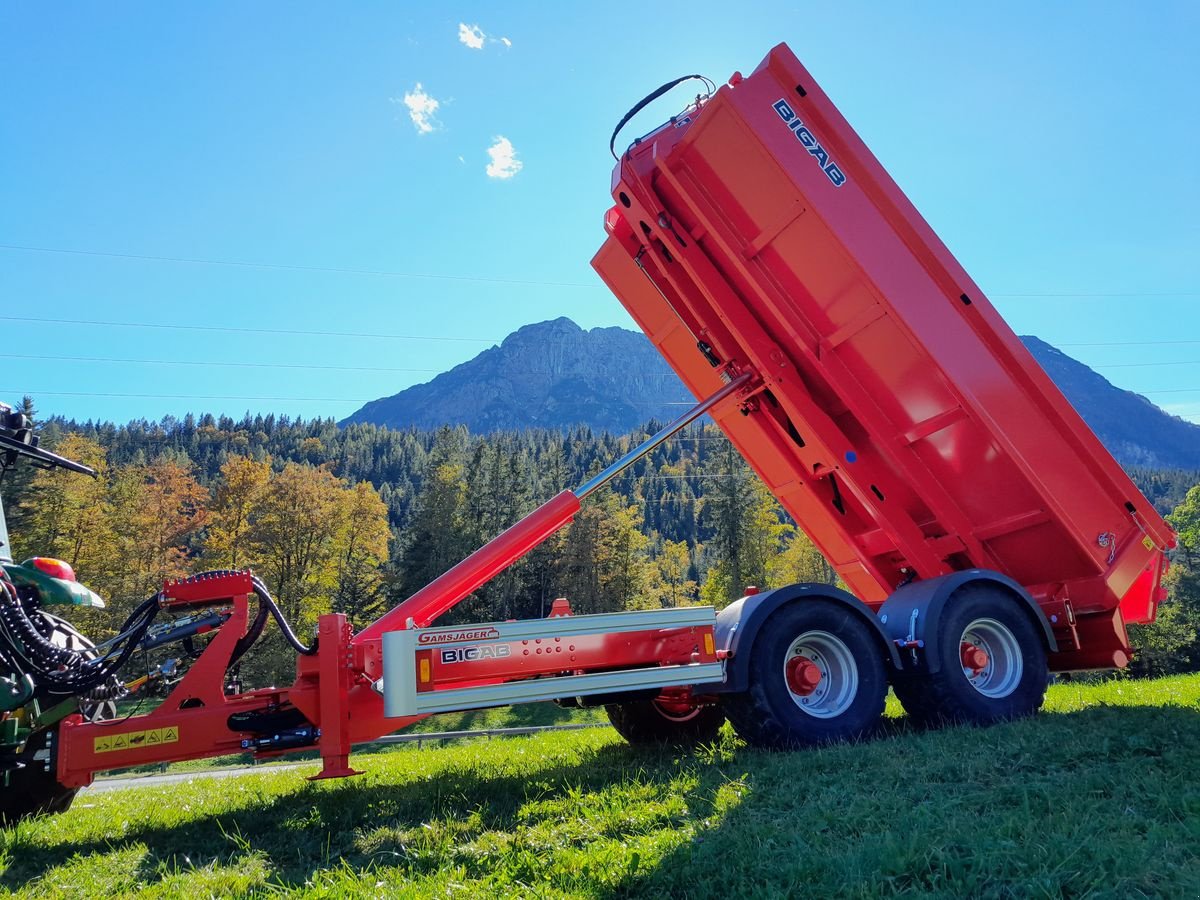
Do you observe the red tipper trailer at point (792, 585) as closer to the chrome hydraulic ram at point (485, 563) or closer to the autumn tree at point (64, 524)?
the chrome hydraulic ram at point (485, 563)

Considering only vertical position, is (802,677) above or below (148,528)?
below

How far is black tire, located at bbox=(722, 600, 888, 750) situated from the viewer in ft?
16.1

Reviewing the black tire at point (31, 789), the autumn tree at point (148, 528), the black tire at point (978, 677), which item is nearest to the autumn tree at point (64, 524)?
the autumn tree at point (148, 528)

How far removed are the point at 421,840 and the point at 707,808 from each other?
4.57 ft

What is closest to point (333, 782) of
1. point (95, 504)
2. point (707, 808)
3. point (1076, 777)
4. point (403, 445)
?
point (707, 808)

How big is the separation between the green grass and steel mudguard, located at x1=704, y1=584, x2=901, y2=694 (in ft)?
1.69

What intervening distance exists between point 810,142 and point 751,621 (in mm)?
3470

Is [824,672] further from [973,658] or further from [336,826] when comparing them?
[336,826]

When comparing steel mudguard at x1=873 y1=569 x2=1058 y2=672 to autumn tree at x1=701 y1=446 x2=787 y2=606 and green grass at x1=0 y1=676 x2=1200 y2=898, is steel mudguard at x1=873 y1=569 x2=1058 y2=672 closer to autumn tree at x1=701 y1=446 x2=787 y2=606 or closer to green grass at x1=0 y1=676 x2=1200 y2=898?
green grass at x1=0 y1=676 x2=1200 y2=898

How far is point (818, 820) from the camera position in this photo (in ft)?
11.0

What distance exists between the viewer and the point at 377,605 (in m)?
37.6

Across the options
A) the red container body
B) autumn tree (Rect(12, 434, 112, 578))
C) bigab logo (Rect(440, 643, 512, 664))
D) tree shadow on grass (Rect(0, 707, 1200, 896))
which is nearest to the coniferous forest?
autumn tree (Rect(12, 434, 112, 578))

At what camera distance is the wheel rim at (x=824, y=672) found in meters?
5.21

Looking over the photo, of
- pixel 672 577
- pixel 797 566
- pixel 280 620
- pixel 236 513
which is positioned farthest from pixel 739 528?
pixel 280 620
